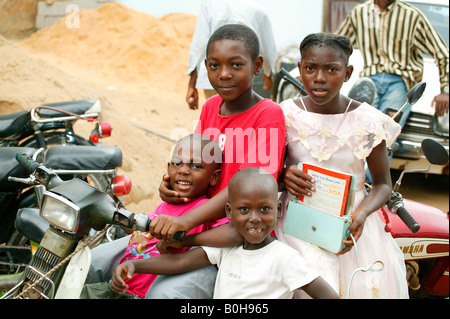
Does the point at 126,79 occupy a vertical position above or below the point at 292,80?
below

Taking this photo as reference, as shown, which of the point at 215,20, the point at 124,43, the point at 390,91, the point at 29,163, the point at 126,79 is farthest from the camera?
the point at 124,43

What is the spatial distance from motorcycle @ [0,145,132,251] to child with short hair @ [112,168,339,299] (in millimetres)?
1206

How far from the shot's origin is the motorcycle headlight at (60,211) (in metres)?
1.53

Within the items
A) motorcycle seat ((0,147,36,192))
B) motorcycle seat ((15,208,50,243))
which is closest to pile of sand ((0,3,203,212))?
motorcycle seat ((0,147,36,192))

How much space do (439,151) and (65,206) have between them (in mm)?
1791

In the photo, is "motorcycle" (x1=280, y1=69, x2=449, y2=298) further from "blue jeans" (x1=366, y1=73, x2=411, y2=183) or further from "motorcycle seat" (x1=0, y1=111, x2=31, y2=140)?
"motorcycle seat" (x1=0, y1=111, x2=31, y2=140)

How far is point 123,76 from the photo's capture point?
13.1m

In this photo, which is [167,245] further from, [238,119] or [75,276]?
[238,119]

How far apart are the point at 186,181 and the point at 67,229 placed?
513mm

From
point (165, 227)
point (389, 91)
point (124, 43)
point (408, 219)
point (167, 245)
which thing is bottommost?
point (124, 43)

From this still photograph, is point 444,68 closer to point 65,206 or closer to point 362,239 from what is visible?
point 362,239

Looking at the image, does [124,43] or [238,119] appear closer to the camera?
[238,119]

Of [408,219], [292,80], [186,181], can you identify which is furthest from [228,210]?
[292,80]
